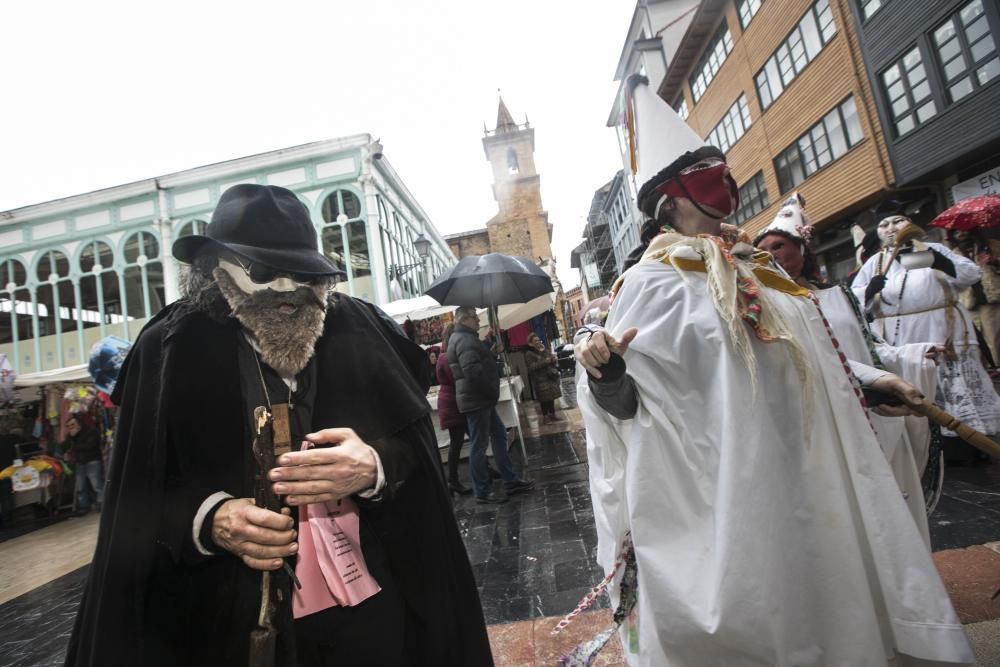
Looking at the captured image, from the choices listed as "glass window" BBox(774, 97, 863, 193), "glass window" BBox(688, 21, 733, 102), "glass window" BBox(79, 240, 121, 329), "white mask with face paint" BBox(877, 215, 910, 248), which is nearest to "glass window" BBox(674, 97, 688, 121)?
"glass window" BBox(688, 21, 733, 102)

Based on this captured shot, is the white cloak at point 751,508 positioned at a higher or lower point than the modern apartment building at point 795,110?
lower

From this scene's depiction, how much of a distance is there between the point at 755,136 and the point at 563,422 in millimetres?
12851

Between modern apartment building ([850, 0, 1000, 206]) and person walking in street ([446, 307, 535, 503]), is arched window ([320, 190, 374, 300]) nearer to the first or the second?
person walking in street ([446, 307, 535, 503])

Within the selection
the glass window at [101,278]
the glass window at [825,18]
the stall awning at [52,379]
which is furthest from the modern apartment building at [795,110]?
the glass window at [101,278]

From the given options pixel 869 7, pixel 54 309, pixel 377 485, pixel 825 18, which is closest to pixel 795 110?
pixel 825 18

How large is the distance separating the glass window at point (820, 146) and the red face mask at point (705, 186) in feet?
44.4

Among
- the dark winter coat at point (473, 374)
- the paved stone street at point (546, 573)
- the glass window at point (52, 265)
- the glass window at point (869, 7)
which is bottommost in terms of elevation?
the paved stone street at point (546, 573)

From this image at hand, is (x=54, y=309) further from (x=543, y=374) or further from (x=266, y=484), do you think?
(x=266, y=484)

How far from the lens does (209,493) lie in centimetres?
128

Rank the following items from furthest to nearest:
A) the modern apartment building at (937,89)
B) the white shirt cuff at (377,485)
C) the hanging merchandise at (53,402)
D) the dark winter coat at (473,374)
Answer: the modern apartment building at (937,89), the hanging merchandise at (53,402), the dark winter coat at (473,374), the white shirt cuff at (377,485)

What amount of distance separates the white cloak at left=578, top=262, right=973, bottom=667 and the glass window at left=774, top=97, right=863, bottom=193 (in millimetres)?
13967

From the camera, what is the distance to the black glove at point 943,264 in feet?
12.5

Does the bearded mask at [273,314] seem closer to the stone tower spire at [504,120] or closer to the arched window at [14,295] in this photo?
the arched window at [14,295]

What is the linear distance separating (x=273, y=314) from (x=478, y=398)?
141 inches
